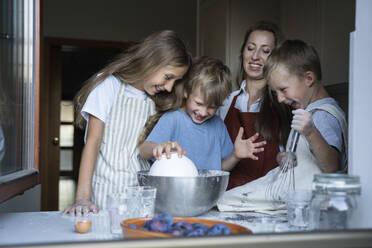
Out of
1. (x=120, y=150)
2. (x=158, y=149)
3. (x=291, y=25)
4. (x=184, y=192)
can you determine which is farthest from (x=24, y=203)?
(x=291, y=25)

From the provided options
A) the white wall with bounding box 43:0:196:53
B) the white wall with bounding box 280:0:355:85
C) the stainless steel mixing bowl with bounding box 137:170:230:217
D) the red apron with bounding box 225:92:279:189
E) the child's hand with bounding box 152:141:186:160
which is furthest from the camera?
the white wall with bounding box 43:0:196:53

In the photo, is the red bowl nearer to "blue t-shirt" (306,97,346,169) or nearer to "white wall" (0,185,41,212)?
"blue t-shirt" (306,97,346,169)

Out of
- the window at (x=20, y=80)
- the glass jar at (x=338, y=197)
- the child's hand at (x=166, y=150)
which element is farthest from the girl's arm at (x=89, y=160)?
the glass jar at (x=338, y=197)

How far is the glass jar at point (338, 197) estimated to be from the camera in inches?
30.2

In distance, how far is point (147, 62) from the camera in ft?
4.69

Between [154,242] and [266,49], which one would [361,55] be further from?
[266,49]

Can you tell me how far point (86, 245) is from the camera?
0.54 meters

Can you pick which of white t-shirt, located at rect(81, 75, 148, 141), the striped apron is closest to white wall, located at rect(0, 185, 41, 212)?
the striped apron

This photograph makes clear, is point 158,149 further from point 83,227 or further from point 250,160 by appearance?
point 250,160

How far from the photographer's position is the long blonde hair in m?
1.42

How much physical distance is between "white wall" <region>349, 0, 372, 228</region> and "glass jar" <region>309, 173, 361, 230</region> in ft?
0.28

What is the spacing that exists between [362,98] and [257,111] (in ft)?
2.78

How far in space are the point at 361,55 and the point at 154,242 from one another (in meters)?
0.57

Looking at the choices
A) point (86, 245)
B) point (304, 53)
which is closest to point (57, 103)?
point (304, 53)
